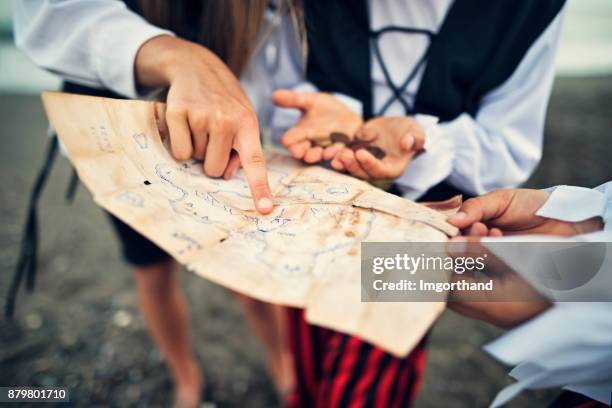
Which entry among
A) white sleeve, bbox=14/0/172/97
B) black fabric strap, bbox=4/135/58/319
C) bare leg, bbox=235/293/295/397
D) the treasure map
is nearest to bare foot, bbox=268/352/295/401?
bare leg, bbox=235/293/295/397

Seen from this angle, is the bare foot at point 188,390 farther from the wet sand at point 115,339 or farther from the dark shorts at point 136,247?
the dark shorts at point 136,247

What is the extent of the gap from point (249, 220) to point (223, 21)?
1.41ft

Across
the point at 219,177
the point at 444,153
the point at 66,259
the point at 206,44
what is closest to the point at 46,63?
the point at 206,44

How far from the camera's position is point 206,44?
2.56 feet

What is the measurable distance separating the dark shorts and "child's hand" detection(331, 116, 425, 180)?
582 millimetres

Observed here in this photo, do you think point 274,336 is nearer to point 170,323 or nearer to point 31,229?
point 170,323

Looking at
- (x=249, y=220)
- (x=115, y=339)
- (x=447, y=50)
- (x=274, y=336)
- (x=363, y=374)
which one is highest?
(x=447, y=50)

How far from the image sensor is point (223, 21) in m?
0.75

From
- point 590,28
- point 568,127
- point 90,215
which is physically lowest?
point 90,215

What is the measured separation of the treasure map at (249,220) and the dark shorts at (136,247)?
45cm

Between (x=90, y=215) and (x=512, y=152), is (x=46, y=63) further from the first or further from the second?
(x=90, y=215)

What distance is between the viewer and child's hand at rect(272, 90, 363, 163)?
2.30 ft

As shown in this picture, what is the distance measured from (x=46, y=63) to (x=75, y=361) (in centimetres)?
99

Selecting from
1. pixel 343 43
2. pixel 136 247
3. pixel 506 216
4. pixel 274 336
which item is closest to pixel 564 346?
pixel 506 216
